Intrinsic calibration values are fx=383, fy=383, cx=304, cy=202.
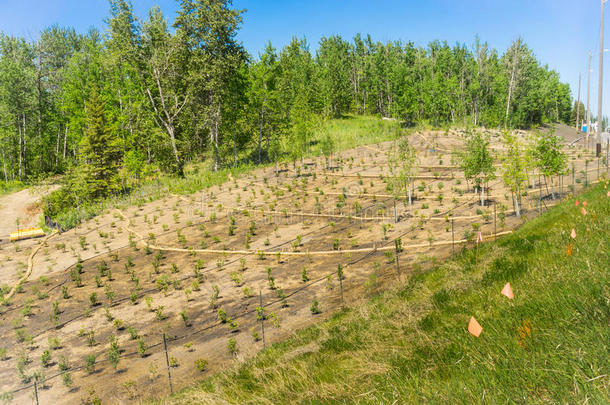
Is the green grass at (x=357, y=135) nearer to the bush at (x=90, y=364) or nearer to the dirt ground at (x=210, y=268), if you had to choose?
the dirt ground at (x=210, y=268)

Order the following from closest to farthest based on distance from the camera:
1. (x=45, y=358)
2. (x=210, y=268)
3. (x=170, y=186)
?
(x=45, y=358) → (x=210, y=268) → (x=170, y=186)

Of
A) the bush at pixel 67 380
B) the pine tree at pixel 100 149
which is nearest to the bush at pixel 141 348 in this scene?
the bush at pixel 67 380

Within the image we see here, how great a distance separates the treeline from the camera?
3588 centimetres

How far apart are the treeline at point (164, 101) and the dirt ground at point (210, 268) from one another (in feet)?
37.2

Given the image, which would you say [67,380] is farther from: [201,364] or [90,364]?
[201,364]

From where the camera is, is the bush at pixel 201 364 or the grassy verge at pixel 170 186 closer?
the bush at pixel 201 364

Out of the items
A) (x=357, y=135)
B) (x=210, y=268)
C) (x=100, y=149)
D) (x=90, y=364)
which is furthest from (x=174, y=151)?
(x=90, y=364)

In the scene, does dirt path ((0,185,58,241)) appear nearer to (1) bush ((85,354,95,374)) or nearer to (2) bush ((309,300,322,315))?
(1) bush ((85,354,95,374))

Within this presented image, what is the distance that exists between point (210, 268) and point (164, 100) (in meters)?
28.3

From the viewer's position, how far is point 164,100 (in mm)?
40219

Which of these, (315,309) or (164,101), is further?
(164,101)

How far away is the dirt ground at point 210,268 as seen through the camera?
36.6 ft

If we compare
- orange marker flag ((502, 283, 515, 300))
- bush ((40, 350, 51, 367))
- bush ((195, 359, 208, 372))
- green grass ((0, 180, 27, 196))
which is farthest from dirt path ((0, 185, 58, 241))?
orange marker flag ((502, 283, 515, 300))

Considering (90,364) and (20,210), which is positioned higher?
(20,210)
